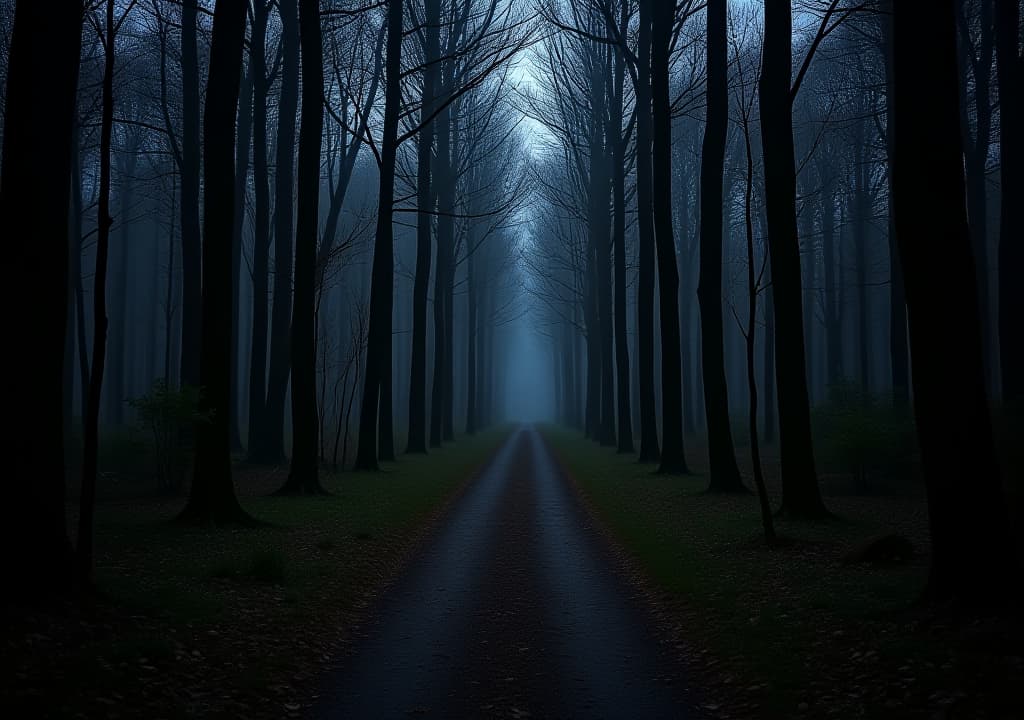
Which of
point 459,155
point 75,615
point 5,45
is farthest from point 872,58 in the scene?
point 75,615

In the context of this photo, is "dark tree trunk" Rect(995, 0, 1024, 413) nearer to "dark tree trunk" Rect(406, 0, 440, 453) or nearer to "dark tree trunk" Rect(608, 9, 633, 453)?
"dark tree trunk" Rect(608, 9, 633, 453)

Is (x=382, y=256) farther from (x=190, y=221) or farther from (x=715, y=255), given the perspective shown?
(x=715, y=255)

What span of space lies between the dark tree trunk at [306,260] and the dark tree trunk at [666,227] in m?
8.39

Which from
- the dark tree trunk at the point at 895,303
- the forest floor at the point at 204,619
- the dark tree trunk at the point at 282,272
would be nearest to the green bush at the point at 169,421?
the forest floor at the point at 204,619

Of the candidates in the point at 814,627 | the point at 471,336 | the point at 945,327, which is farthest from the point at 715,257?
the point at 471,336

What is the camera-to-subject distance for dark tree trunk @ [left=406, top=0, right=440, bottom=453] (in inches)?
1054

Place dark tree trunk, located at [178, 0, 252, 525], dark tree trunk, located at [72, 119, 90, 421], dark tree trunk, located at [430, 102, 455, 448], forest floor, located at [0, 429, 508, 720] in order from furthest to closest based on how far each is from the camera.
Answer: dark tree trunk, located at [430, 102, 455, 448]
dark tree trunk, located at [72, 119, 90, 421]
dark tree trunk, located at [178, 0, 252, 525]
forest floor, located at [0, 429, 508, 720]

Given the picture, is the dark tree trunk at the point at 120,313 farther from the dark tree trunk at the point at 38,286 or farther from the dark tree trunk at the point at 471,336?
the dark tree trunk at the point at 38,286

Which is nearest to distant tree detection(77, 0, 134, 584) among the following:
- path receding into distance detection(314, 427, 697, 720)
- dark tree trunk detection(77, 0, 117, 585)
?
dark tree trunk detection(77, 0, 117, 585)

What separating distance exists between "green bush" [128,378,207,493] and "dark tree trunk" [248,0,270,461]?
5155 mm

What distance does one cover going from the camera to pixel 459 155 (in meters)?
33.2

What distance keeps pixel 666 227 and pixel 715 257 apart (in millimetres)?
3147

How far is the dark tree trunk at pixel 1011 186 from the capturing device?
15.6m

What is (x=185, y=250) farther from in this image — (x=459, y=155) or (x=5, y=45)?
(x=459, y=155)
